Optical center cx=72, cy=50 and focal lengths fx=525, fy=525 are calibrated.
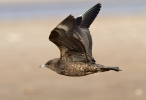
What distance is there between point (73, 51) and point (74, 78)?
6.67m

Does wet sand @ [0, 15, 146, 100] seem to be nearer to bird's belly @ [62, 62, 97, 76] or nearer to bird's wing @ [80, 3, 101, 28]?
bird's wing @ [80, 3, 101, 28]

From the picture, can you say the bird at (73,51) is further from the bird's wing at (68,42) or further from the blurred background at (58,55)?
the blurred background at (58,55)

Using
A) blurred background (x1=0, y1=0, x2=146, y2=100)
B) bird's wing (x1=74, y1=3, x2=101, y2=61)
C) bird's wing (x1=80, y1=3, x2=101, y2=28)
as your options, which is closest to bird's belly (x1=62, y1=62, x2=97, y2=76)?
bird's wing (x1=74, y1=3, x2=101, y2=61)

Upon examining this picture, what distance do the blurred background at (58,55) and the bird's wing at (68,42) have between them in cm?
489

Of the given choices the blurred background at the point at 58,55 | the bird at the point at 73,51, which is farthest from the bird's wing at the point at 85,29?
the blurred background at the point at 58,55

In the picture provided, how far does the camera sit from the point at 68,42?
817 centimetres

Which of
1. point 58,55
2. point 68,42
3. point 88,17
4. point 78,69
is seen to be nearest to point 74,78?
point 58,55

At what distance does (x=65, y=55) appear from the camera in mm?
8516

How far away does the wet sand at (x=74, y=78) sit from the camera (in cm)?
1379

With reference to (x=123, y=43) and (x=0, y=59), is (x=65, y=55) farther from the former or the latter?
(x=123, y=43)

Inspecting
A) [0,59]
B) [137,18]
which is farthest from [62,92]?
[137,18]

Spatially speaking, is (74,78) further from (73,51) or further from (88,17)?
(73,51)

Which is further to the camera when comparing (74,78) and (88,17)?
A: (74,78)

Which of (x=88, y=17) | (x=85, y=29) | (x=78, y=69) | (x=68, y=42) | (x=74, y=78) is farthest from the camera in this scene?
(x=74, y=78)
